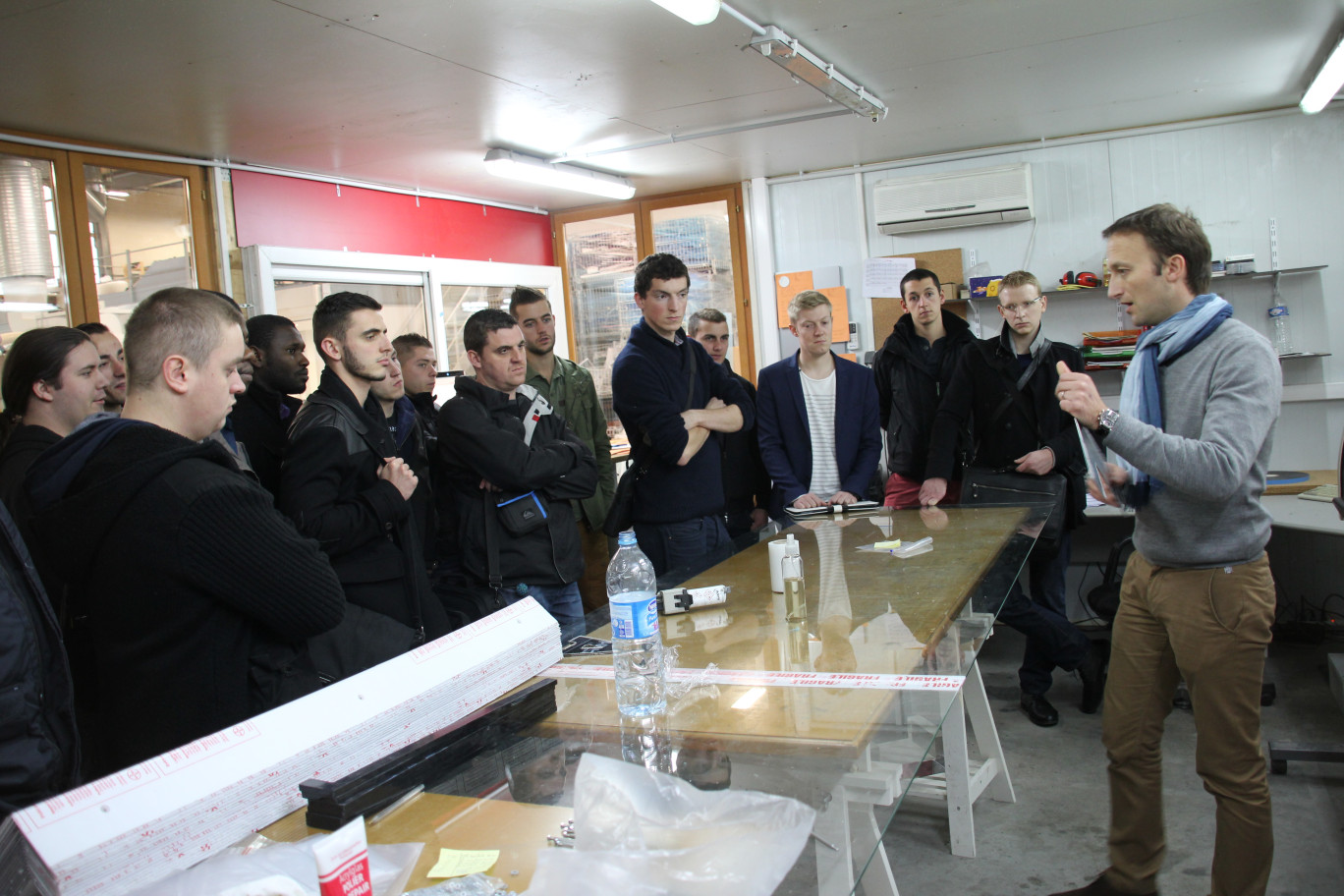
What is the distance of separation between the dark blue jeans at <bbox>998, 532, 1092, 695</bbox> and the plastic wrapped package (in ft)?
10.0

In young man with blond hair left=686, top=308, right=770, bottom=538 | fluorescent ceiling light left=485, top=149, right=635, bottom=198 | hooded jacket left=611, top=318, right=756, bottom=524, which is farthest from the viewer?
fluorescent ceiling light left=485, top=149, right=635, bottom=198

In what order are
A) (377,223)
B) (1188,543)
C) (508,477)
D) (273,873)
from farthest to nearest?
(377,223)
(508,477)
(1188,543)
(273,873)

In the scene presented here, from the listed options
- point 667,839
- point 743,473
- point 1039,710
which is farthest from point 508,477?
point 1039,710

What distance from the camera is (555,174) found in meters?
5.42

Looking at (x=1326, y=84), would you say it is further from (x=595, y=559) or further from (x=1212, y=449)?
(x=595, y=559)

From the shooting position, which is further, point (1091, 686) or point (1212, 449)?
point (1091, 686)

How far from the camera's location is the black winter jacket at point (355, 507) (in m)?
2.25

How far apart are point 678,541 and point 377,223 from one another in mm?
3530

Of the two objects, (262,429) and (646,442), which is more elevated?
Answer: (262,429)

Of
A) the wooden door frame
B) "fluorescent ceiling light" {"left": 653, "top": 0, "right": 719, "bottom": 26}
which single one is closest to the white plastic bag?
"fluorescent ceiling light" {"left": 653, "top": 0, "right": 719, "bottom": 26}

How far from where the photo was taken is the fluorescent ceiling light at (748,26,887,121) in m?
Result: 3.53

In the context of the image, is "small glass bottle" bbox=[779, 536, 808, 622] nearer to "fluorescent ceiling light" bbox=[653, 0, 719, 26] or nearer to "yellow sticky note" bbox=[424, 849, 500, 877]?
"yellow sticky note" bbox=[424, 849, 500, 877]

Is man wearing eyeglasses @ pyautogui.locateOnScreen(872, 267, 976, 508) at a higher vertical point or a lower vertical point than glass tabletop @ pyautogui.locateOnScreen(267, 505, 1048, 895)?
higher

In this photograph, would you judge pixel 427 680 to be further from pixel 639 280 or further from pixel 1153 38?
pixel 1153 38
